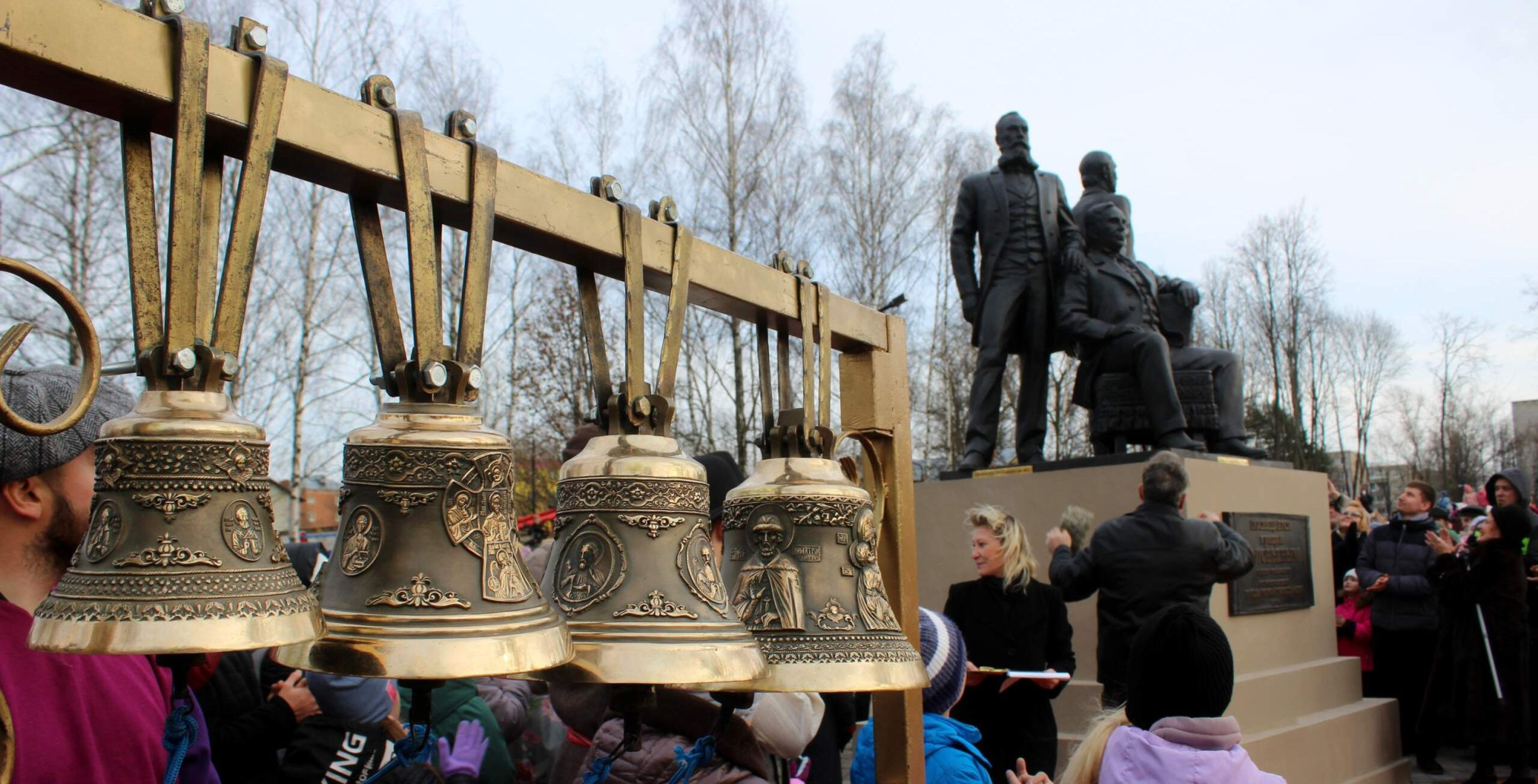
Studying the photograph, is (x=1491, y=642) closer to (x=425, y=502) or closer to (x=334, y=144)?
(x=425, y=502)

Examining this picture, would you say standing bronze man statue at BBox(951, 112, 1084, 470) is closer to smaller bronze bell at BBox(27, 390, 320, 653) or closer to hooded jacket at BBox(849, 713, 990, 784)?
hooded jacket at BBox(849, 713, 990, 784)

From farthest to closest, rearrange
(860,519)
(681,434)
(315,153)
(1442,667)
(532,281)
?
(681,434), (532,281), (1442,667), (860,519), (315,153)

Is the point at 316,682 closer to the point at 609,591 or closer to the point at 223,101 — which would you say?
the point at 609,591

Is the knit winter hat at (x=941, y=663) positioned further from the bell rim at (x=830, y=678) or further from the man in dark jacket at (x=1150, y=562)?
the man in dark jacket at (x=1150, y=562)

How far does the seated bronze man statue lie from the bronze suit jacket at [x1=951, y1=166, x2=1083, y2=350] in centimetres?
35

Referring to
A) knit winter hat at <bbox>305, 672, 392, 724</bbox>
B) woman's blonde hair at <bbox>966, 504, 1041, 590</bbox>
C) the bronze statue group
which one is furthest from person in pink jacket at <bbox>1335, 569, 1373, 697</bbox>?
knit winter hat at <bbox>305, 672, 392, 724</bbox>

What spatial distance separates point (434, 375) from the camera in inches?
50.1

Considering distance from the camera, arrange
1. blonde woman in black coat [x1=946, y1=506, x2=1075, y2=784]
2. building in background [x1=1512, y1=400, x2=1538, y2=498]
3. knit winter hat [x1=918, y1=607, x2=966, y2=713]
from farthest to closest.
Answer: building in background [x1=1512, y1=400, x2=1538, y2=498] → blonde woman in black coat [x1=946, y1=506, x2=1075, y2=784] → knit winter hat [x1=918, y1=607, x2=966, y2=713]

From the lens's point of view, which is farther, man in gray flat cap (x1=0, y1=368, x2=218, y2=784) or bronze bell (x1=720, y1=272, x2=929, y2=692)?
bronze bell (x1=720, y1=272, x2=929, y2=692)

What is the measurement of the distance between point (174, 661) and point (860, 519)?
1.06 meters

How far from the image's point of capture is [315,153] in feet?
4.14

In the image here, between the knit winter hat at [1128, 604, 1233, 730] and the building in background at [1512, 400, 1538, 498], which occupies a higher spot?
the building in background at [1512, 400, 1538, 498]

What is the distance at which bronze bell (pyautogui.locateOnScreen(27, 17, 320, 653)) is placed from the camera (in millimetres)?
1096

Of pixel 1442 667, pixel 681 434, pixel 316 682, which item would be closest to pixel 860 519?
pixel 316 682
